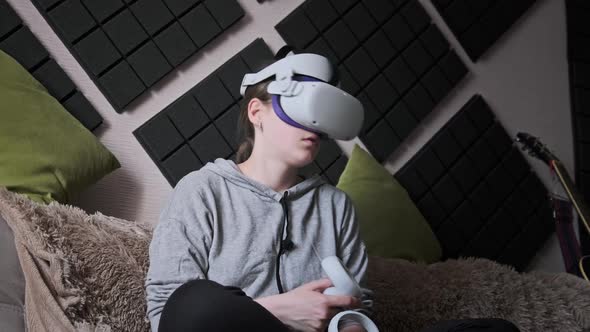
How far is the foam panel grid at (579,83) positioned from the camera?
260cm

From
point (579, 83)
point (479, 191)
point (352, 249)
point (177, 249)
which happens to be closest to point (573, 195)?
point (479, 191)

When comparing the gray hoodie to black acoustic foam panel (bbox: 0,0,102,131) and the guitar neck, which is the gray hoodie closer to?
black acoustic foam panel (bbox: 0,0,102,131)

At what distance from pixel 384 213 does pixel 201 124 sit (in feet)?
2.21

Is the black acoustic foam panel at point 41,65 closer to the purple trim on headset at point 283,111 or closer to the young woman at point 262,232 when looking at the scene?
the young woman at point 262,232

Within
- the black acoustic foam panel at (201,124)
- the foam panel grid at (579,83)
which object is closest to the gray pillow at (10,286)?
the black acoustic foam panel at (201,124)

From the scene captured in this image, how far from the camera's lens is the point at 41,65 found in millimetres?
1528

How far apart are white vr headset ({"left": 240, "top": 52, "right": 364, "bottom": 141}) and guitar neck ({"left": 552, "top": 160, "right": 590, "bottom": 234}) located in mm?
1128

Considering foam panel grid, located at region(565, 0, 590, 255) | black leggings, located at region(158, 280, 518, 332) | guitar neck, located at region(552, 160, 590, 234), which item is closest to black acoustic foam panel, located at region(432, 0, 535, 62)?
foam panel grid, located at region(565, 0, 590, 255)

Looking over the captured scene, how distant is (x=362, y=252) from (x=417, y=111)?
3.63ft

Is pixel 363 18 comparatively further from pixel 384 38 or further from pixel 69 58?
pixel 69 58

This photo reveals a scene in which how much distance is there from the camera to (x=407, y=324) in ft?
4.69

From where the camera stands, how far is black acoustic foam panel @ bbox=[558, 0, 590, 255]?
2600mm

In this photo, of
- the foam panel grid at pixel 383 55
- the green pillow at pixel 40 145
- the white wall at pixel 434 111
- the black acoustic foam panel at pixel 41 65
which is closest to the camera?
the green pillow at pixel 40 145

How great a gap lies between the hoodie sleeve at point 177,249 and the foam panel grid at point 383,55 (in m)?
0.96
